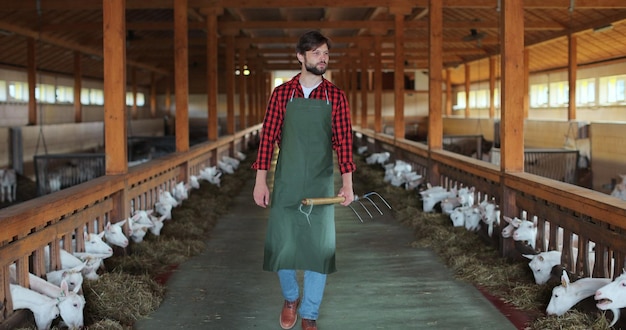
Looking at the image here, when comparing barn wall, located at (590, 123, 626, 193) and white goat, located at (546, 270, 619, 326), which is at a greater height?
barn wall, located at (590, 123, 626, 193)

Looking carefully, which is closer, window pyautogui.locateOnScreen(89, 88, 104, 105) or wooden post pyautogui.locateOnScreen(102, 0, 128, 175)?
wooden post pyautogui.locateOnScreen(102, 0, 128, 175)

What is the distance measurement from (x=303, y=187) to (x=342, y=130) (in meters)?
0.39

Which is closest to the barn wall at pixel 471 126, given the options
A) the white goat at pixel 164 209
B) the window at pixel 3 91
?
the window at pixel 3 91

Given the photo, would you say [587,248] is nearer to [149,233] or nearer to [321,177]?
[321,177]

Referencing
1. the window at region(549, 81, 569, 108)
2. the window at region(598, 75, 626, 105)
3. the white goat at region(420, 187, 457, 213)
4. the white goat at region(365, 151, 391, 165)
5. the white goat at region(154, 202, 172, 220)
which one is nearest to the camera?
the white goat at region(154, 202, 172, 220)

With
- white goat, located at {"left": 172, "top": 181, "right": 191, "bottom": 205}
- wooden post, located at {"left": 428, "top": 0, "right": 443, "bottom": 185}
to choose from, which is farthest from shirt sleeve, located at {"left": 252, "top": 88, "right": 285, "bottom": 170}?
wooden post, located at {"left": 428, "top": 0, "right": 443, "bottom": 185}

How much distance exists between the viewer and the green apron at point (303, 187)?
379 cm

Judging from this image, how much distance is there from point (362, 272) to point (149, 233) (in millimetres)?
2147

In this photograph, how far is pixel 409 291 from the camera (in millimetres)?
4922

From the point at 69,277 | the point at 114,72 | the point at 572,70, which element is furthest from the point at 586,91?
the point at 69,277

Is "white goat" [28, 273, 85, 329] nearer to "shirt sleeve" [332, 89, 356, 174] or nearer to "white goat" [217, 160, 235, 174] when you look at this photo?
"shirt sleeve" [332, 89, 356, 174]

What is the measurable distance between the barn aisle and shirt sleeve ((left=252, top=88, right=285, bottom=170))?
3.37ft

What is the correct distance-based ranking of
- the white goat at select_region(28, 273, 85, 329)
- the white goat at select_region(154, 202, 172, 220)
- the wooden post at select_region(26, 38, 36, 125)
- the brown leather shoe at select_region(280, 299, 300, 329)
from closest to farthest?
the white goat at select_region(28, 273, 85, 329)
the brown leather shoe at select_region(280, 299, 300, 329)
the white goat at select_region(154, 202, 172, 220)
the wooden post at select_region(26, 38, 36, 125)

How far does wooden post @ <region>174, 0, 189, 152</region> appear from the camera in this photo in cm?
974
